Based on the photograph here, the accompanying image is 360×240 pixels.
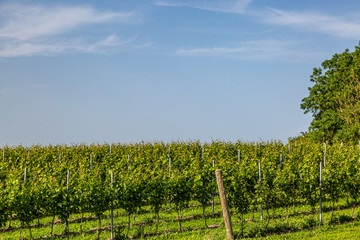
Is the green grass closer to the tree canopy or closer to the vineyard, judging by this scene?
the vineyard

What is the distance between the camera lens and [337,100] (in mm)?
33688

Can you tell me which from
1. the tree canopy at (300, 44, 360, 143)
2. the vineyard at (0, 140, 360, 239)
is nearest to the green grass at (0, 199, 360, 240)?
the vineyard at (0, 140, 360, 239)

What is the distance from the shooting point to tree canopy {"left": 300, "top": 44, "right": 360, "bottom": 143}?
31.9 meters

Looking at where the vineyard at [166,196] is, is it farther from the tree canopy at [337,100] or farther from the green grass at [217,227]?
the tree canopy at [337,100]

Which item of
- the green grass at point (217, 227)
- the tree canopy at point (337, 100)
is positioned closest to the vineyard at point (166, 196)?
the green grass at point (217, 227)

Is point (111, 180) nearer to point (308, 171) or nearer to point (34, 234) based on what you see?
point (34, 234)

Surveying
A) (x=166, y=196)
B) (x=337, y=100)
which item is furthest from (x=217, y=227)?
(x=337, y=100)

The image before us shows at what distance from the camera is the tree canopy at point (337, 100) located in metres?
31.9

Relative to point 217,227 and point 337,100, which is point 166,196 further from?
point 337,100

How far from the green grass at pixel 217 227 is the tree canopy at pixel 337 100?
1602 cm

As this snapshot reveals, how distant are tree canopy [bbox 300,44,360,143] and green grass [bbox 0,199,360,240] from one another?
1602 centimetres

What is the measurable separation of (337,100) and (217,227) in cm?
2346

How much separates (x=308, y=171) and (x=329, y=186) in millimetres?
996

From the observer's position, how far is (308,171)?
15.4m
